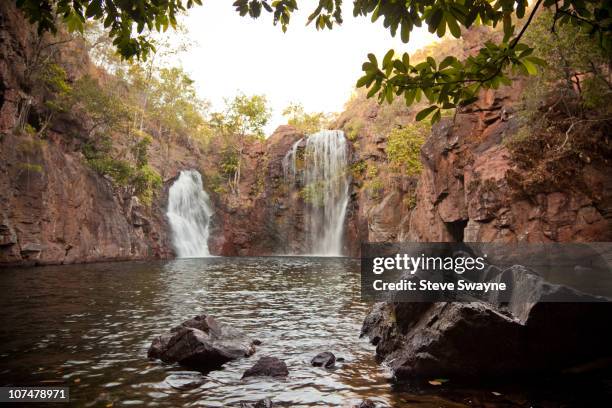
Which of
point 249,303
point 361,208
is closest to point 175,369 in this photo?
point 249,303

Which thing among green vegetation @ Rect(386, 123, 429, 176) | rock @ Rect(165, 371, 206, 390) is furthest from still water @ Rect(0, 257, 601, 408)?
green vegetation @ Rect(386, 123, 429, 176)

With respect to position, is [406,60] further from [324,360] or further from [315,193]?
[315,193]

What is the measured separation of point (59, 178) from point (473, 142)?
2400 centimetres

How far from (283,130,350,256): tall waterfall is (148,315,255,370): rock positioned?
31.2 m

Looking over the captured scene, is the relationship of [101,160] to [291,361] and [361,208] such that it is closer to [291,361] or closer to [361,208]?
[361,208]

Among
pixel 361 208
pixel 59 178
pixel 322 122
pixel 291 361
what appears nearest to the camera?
pixel 291 361

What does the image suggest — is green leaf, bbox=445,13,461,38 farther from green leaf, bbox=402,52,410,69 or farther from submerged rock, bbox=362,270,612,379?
submerged rock, bbox=362,270,612,379

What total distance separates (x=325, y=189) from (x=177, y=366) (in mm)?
33647

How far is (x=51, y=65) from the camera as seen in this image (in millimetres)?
24688

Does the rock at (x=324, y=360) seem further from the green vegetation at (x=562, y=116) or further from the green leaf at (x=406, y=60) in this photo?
the green vegetation at (x=562, y=116)

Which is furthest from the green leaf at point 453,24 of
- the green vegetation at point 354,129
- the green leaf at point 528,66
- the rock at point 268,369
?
the green vegetation at point 354,129

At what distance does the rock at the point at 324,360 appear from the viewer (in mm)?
6684

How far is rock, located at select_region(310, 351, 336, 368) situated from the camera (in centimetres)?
668

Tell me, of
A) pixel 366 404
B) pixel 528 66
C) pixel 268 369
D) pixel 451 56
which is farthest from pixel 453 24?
pixel 268 369
